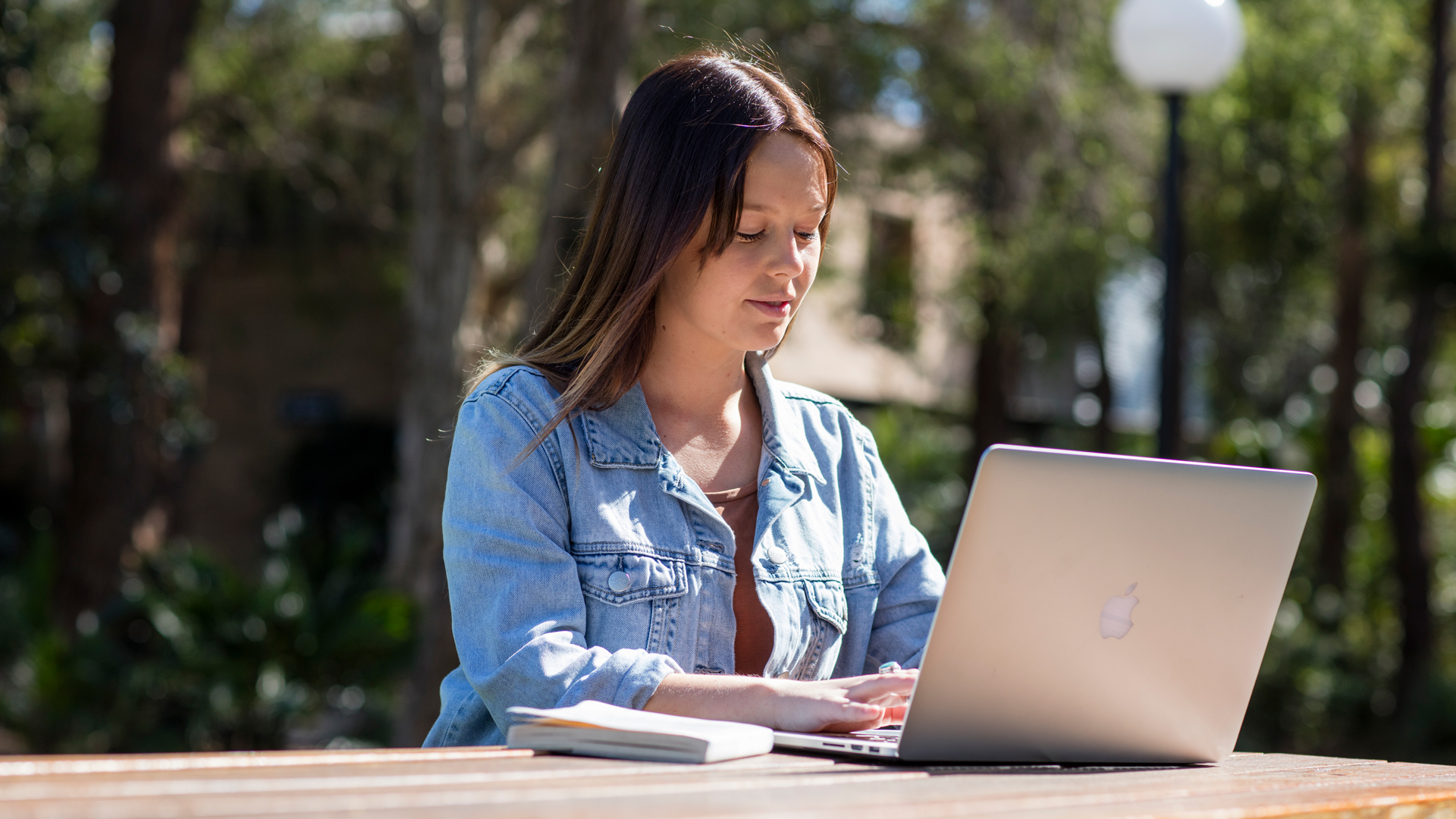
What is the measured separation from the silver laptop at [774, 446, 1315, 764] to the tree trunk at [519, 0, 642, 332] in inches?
161

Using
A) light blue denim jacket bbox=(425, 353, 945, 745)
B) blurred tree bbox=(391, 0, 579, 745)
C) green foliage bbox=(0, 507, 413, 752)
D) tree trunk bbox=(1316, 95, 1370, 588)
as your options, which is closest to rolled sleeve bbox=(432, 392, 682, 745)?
light blue denim jacket bbox=(425, 353, 945, 745)

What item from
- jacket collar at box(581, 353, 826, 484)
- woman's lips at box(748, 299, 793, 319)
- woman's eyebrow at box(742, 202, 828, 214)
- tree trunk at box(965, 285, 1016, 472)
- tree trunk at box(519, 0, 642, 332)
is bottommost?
tree trunk at box(965, 285, 1016, 472)

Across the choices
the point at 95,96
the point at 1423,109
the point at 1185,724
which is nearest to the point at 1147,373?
the point at 1423,109

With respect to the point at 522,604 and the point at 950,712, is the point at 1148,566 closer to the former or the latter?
the point at 950,712

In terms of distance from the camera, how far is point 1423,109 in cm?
1041

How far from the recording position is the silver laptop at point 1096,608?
157 cm

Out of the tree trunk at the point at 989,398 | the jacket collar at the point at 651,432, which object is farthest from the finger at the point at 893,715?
the tree trunk at the point at 989,398

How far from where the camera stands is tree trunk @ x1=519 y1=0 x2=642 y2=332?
5645mm

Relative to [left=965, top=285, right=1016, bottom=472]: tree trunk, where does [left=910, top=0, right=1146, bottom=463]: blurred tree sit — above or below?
above

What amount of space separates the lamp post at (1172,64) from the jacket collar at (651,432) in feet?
12.0

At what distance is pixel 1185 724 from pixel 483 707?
1.01 metres

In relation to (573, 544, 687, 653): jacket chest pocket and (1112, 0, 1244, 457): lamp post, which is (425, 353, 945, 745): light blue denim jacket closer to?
(573, 544, 687, 653): jacket chest pocket

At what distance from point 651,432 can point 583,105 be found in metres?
3.87

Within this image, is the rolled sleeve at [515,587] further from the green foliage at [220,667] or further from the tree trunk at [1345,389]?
the tree trunk at [1345,389]
